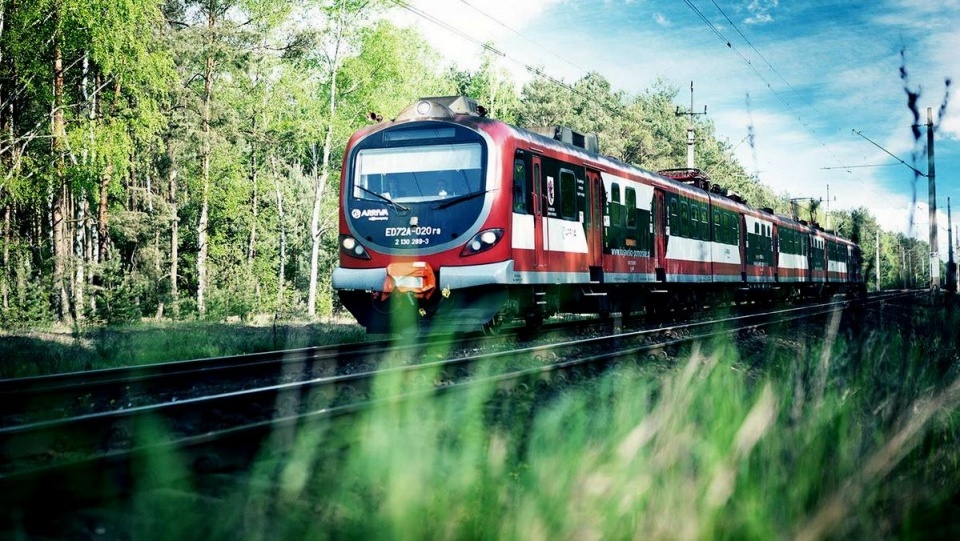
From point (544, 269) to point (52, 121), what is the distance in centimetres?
1569

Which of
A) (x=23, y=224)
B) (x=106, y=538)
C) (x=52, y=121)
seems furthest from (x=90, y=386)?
(x=23, y=224)

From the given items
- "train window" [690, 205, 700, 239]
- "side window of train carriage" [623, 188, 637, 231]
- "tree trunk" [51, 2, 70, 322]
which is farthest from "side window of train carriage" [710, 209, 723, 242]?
"tree trunk" [51, 2, 70, 322]

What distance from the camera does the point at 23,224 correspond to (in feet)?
104

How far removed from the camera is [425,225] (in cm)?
1184

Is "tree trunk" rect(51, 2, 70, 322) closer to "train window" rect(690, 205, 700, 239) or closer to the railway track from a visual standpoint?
the railway track

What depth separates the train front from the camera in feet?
37.9

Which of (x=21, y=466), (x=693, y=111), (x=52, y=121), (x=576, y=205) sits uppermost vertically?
(x=693, y=111)

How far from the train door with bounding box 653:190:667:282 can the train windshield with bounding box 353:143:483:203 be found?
264 inches

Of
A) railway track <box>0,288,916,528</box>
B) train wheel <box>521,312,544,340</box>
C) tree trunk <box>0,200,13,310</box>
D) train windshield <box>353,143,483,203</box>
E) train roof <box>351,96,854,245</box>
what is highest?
train roof <box>351,96,854,245</box>

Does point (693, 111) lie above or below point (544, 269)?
above

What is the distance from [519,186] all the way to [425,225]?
1417 mm

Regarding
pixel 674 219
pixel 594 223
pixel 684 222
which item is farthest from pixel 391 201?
pixel 684 222

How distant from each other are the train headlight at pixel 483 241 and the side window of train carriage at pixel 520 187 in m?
0.55

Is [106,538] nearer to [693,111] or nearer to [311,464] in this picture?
[311,464]
